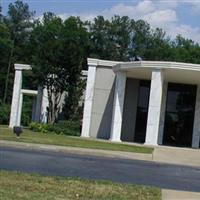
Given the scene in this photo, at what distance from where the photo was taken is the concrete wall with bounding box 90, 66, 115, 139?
132 feet

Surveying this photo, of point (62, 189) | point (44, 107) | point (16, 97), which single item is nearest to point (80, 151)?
point (62, 189)

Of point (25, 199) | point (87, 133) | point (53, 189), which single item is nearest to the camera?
point (25, 199)

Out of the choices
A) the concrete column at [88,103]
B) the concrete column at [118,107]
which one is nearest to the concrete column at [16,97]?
the concrete column at [88,103]

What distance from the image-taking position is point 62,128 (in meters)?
40.5

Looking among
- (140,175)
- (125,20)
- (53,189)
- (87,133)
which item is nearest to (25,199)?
(53,189)

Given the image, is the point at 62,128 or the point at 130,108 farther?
the point at 130,108

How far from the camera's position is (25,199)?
359 inches

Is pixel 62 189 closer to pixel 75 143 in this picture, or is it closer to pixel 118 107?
pixel 75 143

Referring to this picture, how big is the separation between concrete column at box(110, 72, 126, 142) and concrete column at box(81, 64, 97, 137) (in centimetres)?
230

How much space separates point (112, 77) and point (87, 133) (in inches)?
167

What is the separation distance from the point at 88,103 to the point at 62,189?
2888cm

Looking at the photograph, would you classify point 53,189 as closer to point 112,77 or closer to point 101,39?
point 112,77

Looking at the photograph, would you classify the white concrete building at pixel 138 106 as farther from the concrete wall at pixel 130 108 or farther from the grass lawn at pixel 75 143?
the grass lawn at pixel 75 143

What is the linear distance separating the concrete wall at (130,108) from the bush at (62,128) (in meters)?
3.38
